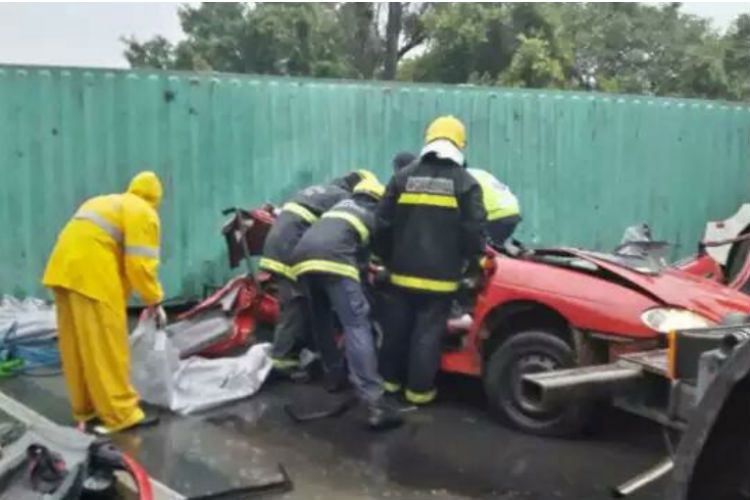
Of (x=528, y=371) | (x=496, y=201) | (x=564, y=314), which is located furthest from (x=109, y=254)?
(x=496, y=201)

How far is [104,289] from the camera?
6.00 metres

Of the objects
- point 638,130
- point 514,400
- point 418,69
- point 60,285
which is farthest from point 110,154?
point 418,69

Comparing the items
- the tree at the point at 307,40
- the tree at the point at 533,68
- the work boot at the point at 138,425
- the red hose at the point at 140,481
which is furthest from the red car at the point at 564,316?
the tree at the point at 307,40

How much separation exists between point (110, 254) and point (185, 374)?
1.22 metres

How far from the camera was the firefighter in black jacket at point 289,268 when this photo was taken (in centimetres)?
714

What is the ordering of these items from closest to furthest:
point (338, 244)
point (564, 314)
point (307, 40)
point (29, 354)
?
1. point (564, 314)
2. point (338, 244)
3. point (29, 354)
4. point (307, 40)

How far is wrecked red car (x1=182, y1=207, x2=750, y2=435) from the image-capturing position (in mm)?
5992

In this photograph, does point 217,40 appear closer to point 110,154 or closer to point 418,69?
point 418,69

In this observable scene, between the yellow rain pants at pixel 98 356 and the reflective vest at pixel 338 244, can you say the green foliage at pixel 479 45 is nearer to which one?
the reflective vest at pixel 338 244

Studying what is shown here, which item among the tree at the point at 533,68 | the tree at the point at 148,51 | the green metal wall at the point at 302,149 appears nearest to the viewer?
the green metal wall at the point at 302,149

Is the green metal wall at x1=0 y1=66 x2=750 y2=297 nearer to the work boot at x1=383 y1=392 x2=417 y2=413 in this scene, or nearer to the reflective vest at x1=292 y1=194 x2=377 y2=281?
the reflective vest at x1=292 y1=194 x2=377 y2=281

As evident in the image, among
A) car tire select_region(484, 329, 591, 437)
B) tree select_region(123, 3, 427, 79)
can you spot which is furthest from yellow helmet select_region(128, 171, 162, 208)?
tree select_region(123, 3, 427, 79)

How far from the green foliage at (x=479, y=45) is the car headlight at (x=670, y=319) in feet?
48.8

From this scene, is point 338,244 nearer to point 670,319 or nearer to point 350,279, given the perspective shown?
point 350,279
